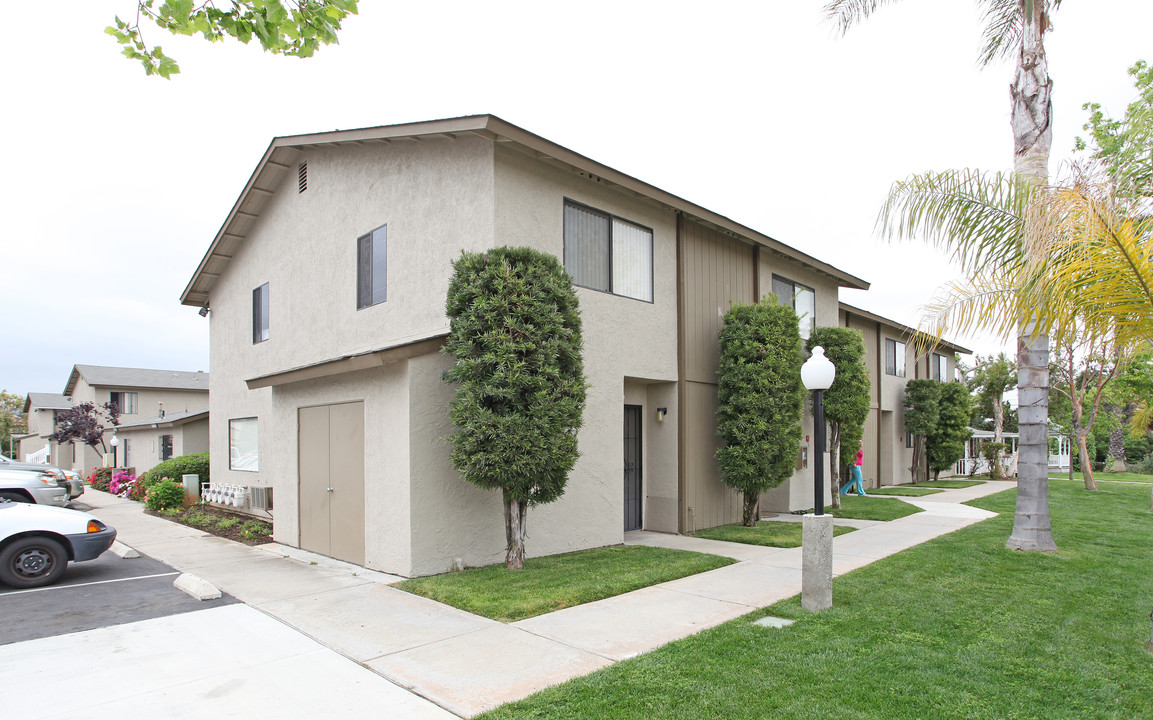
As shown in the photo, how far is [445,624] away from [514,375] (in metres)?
2.83

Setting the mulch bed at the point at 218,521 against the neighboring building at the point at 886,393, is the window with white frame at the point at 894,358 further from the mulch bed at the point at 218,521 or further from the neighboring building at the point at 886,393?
the mulch bed at the point at 218,521

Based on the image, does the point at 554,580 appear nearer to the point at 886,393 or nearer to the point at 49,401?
the point at 886,393

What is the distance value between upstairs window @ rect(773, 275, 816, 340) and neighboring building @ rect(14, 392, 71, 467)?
138ft

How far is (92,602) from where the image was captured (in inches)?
290

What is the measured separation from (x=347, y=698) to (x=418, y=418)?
4008 millimetres

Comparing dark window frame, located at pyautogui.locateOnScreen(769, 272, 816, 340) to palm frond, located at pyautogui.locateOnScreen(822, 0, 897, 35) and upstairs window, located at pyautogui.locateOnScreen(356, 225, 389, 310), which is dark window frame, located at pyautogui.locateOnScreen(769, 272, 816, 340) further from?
upstairs window, located at pyautogui.locateOnScreen(356, 225, 389, 310)

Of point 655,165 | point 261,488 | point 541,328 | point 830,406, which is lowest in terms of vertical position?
point 261,488

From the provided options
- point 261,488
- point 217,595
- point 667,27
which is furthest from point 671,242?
point 261,488

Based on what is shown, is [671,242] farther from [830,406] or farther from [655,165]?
[655,165]

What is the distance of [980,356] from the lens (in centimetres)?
4319

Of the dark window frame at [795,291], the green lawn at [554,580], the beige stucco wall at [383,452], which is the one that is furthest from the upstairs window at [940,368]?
the beige stucco wall at [383,452]

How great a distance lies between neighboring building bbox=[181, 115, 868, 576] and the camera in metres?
8.45

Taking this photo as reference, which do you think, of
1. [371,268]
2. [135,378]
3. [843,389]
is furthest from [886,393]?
[135,378]

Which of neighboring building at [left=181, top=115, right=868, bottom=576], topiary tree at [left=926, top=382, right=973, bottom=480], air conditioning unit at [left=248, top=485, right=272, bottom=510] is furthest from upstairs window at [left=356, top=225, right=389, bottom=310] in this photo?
topiary tree at [left=926, top=382, right=973, bottom=480]
